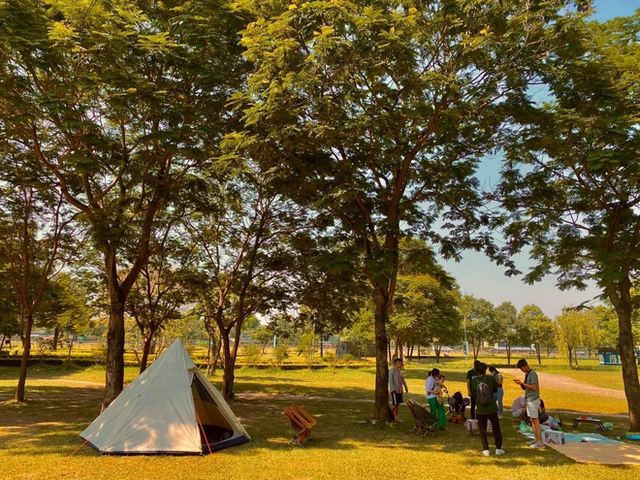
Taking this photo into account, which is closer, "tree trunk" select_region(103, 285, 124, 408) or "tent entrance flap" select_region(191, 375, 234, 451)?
"tent entrance flap" select_region(191, 375, 234, 451)

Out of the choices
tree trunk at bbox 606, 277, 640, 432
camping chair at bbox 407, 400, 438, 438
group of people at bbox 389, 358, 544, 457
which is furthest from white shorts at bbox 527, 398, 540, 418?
tree trunk at bbox 606, 277, 640, 432

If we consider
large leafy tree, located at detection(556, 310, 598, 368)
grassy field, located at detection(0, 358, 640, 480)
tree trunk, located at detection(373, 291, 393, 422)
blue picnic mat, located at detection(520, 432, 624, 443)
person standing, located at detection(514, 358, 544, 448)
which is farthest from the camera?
large leafy tree, located at detection(556, 310, 598, 368)

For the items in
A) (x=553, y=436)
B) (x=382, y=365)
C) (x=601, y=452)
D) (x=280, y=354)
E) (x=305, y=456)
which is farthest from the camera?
(x=280, y=354)

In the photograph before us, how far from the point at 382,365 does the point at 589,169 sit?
7.09 metres

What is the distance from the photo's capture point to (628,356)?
1068 cm

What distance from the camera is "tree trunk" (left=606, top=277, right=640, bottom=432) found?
10.6 meters

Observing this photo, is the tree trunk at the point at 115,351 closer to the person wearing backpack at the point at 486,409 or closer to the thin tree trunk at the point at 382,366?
the thin tree trunk at the point at 382,366

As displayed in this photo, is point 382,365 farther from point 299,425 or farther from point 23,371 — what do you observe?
point 23,371

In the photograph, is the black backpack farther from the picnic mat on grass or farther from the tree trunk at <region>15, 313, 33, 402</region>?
the tree trunk at <region>15, 313, 33, 402</region>

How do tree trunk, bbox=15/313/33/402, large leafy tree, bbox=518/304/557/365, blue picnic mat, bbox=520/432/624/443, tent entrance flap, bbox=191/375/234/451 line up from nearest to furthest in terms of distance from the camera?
tent entrance flap, bbox=191/375/234/451, blue picnic mat, bbox=520/432/624/443, tree trunk, bbox=15/313/33/402, large leafy tree, bbox=518/304/557/365

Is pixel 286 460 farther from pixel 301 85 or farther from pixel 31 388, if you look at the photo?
pixel 31 388

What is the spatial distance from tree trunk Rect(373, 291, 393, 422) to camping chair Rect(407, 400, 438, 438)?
3.17ft

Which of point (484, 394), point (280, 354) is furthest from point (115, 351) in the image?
point (280, 354)

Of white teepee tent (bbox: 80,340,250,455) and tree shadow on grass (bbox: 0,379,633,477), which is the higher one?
white teepee tent (bbox: 80,340,250,455)
